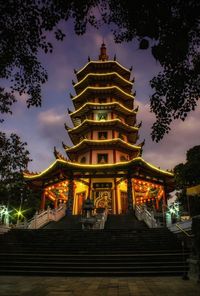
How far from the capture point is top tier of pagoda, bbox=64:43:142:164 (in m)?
24.7

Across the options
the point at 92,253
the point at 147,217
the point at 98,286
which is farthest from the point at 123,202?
the point at 98,286

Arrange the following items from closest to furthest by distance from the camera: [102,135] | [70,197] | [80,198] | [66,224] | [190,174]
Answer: [66,224] → [70,197] → [80,198] → [102,135] → [190,174]

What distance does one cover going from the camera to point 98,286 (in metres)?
6.88

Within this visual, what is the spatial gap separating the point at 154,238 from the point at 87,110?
58.1 ft

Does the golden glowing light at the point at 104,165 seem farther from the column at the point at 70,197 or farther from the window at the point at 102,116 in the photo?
the window at the point at 102,116

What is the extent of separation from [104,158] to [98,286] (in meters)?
17.8

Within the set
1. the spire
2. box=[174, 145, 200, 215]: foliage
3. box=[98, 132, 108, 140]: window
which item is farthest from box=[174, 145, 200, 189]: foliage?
the spire

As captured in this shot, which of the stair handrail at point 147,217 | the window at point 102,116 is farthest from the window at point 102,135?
the stair handrail at point 147,217

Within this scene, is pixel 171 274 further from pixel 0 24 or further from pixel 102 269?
pixel 0 24

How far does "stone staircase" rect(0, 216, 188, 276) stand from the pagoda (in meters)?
7.38

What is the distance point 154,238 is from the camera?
484 inches

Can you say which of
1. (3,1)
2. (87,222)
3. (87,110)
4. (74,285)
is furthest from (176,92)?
(87,110)

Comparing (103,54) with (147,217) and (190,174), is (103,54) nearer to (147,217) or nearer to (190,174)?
(190,174)

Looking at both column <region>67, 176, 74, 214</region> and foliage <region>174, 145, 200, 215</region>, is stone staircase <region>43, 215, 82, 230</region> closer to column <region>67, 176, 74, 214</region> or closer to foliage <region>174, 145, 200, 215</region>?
column <region>67, 176, 74, 214</region>
